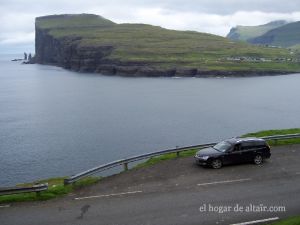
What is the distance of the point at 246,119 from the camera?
105 meters

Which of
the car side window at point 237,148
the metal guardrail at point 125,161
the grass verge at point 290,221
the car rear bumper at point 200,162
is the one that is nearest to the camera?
the grass verge at point 290,221

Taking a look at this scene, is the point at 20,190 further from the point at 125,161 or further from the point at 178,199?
the point at 178,199

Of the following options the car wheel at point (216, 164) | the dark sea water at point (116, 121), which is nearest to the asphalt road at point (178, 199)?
the car wheel at point (216, 164)

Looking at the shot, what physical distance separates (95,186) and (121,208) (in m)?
5.20

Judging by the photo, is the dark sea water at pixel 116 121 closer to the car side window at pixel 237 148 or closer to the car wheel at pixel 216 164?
the car wheel at pixel 216 164

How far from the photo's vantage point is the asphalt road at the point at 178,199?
22656mm

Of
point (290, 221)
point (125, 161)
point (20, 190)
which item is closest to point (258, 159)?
point (125, 161)

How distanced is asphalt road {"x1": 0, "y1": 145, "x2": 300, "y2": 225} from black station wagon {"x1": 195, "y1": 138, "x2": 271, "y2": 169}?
23.0 inches

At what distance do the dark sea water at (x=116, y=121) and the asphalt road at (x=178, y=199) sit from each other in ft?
96.2

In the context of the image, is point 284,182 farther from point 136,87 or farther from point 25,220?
point 136,87

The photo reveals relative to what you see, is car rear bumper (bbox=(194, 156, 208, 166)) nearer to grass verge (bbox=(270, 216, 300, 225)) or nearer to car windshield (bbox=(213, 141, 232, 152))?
car windshield (bbox=(213, 141, 232, 152))

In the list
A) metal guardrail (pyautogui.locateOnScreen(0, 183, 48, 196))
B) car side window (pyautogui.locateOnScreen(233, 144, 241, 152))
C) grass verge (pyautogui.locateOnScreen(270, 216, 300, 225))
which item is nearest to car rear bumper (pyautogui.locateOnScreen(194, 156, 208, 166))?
car side window (pyautogui.locateOnScreen(233, 144, 241, 152))

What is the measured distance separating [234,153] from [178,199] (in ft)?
28.8

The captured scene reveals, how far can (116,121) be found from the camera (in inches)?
4077
